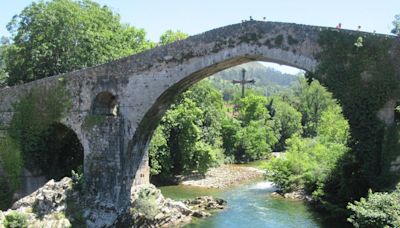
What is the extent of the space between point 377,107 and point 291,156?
12.7 meters

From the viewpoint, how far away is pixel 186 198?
982 inches

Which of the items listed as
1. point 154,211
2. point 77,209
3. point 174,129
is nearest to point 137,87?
point 154,211

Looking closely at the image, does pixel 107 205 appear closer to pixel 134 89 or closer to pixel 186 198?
pixel 134 89

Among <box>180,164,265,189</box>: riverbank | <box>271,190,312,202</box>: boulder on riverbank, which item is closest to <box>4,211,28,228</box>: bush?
<box>271,190,312,202</box>: boulder on riverbank

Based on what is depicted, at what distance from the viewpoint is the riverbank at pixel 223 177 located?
30.0 metres

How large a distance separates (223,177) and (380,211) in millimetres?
20422

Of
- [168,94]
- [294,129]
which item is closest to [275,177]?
[168,94]

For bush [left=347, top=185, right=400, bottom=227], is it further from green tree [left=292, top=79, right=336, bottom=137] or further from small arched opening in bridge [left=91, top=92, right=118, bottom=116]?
green tree [left=292, top=79, right=336, bottom=137]

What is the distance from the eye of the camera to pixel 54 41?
2570 cm

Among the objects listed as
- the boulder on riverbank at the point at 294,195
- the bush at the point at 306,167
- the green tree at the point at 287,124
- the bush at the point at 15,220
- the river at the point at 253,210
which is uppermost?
the green tree at the point at 287,124

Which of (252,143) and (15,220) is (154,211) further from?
(252,143)

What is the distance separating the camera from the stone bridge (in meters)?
16.7

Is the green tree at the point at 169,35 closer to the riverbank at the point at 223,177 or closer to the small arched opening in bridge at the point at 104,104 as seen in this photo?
the riverbank at the point at 223,177

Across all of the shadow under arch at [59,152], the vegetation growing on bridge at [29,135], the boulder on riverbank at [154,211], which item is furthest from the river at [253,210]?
the vegetation growing on bridge at [29,135]
